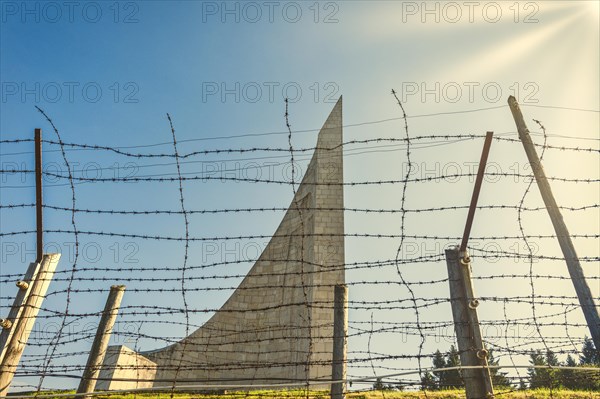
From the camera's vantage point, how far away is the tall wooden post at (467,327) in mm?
2486

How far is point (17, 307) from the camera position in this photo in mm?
2920

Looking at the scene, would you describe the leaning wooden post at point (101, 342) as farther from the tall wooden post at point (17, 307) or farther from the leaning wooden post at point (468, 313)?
the leaning wooden post at point (468, 313)

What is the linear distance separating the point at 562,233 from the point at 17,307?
22.0 feet

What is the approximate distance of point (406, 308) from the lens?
293cm

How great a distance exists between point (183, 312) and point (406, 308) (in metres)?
1.52

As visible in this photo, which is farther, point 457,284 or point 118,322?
point 118,322

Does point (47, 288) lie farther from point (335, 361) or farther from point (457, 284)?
point (457, 284)

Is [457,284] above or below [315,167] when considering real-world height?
below

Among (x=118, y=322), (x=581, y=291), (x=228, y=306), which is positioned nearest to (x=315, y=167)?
(x=228, y=306)

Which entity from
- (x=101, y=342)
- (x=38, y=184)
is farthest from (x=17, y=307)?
(x=38, y=184)

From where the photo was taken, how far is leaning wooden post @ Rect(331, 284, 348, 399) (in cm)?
296

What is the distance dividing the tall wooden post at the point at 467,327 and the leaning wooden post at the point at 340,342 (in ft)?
2.56

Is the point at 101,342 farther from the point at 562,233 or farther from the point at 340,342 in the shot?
the point at 562,233

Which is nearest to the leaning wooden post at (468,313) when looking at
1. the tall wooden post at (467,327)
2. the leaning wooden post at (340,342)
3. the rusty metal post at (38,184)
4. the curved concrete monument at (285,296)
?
the tall wooden post at (467,327)
